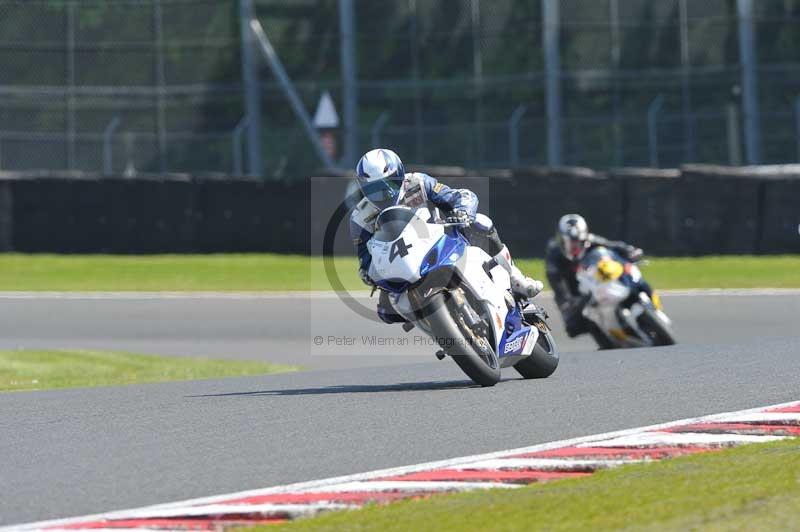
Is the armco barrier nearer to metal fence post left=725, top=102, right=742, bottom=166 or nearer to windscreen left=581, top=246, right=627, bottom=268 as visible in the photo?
metal fence post left=725, top=102, right=742, bottom=166

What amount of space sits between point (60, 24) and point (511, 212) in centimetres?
1290

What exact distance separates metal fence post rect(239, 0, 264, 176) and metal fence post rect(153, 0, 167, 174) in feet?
5.50

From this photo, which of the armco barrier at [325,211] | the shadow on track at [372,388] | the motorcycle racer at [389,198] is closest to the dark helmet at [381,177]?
the motorcycle racer at [389,198]

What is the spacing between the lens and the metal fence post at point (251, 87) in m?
29.6

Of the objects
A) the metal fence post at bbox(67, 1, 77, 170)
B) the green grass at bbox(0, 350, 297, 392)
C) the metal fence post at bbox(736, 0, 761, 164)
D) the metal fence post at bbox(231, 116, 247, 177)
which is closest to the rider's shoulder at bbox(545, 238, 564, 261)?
the green grass at bbox(0, 350, 297, 392)

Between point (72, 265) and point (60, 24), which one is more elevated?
point (60, 24)

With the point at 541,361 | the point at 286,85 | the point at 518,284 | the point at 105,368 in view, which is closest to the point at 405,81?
the point at 286,85

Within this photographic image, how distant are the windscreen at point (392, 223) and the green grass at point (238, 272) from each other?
11.8m

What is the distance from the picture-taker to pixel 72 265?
24531mm

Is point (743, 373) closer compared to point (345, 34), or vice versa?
point (743, 373)

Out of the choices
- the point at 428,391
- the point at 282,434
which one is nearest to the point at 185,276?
the point at 428,391

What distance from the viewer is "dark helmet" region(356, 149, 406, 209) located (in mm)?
9172

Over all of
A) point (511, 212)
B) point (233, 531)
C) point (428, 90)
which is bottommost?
point (233, 531)

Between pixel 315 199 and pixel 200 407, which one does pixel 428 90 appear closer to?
pixel 315 199
